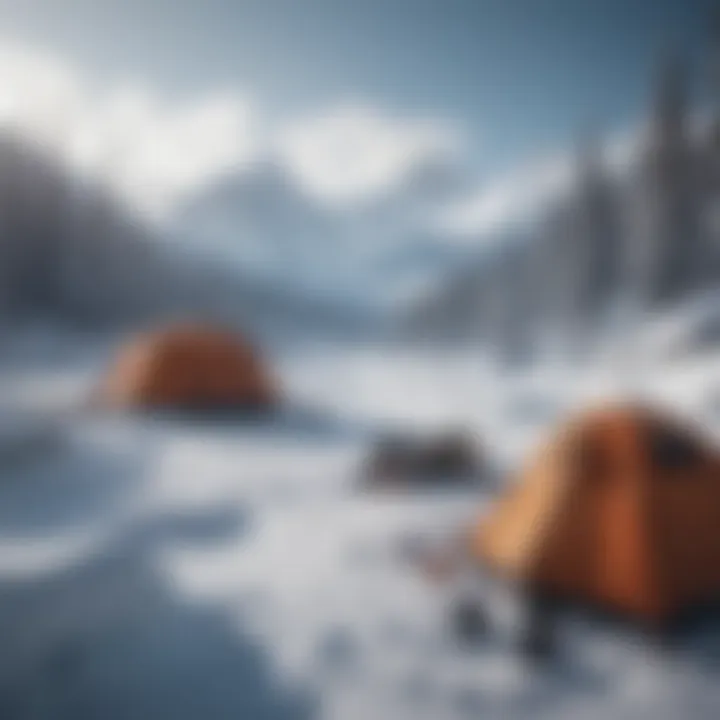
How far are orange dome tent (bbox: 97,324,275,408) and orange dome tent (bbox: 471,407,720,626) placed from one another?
5.44 metres

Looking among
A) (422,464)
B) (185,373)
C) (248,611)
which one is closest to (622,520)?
(248,611)

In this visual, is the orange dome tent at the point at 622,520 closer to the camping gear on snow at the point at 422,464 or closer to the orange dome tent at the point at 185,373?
the camping gear on snow at the point at 422,464

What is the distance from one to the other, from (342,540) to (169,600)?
1.36 metres

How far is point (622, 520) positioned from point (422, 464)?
292 centimetres

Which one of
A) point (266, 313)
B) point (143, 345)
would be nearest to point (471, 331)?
point (266, 313)

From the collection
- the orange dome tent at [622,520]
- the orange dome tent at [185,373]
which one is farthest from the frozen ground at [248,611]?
the orange dome tent at [185,373]

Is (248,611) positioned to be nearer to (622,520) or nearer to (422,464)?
(622,520)

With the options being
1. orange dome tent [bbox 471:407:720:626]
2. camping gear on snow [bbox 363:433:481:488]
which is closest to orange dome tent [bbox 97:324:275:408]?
camping gear on snow [bbox 363:433:481:488]

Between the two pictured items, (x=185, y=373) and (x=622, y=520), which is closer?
(x=622, y=520)

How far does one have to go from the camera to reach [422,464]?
623 cm

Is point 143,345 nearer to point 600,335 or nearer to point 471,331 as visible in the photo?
point 600,335

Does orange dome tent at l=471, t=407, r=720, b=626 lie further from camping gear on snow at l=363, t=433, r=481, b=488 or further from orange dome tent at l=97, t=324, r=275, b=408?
orange dome tent at l=97, t=324, r=275, b=408

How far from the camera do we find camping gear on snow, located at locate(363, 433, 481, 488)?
20.0 ft

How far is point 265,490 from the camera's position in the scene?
5770 millimetres
